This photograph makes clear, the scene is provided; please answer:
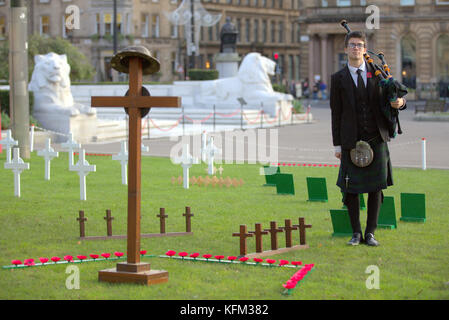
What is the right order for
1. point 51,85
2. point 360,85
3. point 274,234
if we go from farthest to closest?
point 51,85 → point 360,85 → point 274,234

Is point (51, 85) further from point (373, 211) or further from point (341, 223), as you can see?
point (373, 211)

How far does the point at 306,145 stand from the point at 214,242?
1614 cm

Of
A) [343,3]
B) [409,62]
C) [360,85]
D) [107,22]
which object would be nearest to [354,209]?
[360,85]

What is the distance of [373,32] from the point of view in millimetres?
71375

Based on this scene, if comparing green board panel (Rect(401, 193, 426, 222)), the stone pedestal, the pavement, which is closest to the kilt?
green board panel (Rect(401, 193, 426, 222))

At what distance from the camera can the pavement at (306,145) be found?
2105cm

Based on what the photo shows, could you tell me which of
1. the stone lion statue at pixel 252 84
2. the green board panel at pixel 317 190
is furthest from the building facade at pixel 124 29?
the green board panel at pixel 317 190

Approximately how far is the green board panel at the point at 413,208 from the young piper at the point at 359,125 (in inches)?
69.1

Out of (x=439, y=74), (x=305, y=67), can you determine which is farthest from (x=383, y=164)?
(x=305, y=67)

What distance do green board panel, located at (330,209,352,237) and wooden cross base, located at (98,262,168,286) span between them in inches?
107

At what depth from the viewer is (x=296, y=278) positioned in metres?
7.91

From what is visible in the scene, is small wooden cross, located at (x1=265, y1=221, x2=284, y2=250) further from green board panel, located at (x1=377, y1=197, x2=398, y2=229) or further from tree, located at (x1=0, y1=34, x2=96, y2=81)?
tree, located at (x1=0, y1=34, x2=96, y2=81)

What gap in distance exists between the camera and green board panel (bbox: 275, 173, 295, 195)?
14156 millimetres

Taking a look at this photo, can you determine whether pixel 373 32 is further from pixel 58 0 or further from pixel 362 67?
pixel 362 67
